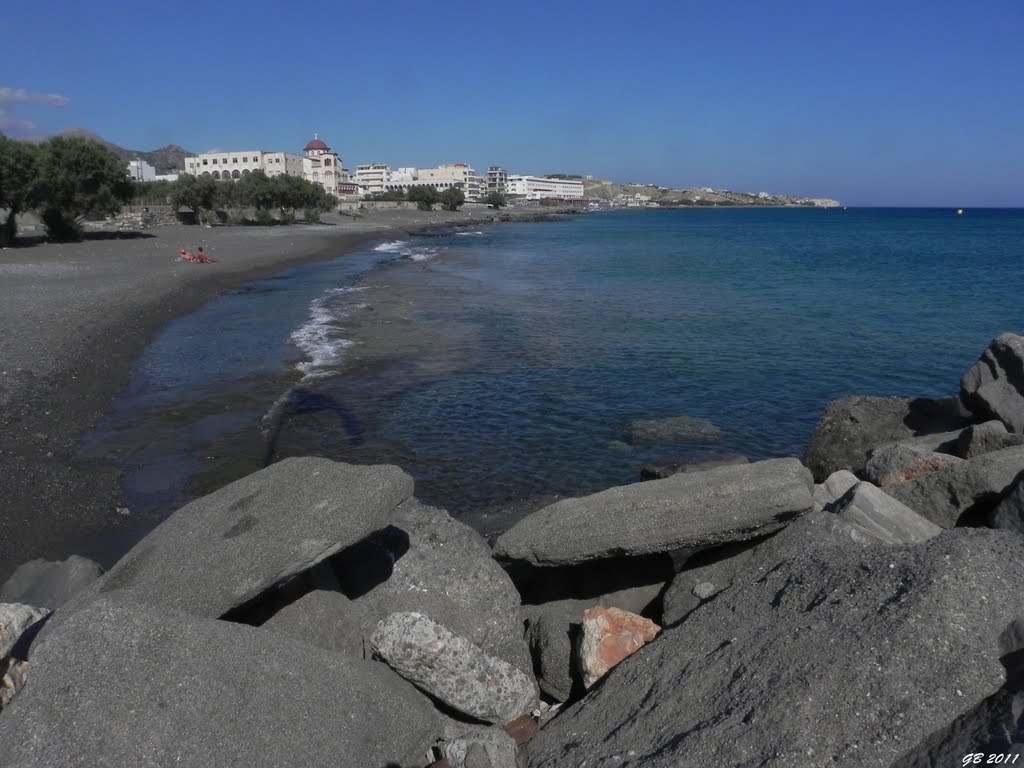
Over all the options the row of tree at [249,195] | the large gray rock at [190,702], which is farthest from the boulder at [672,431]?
the row of tree at [249,195]

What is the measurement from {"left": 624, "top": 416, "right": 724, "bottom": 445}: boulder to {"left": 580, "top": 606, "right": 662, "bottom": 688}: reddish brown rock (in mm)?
9078

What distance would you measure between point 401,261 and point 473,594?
5138 centimetres


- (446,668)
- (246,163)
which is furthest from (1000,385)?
(246,163)

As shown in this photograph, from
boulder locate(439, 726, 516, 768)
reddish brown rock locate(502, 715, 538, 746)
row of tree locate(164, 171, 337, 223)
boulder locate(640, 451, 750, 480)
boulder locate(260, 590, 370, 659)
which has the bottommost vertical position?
boulder locate(640, 451, 750, 480)

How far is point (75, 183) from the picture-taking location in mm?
51469

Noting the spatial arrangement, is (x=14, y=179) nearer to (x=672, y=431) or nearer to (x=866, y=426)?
(x=672, y=431)

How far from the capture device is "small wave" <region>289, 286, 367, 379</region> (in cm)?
2089

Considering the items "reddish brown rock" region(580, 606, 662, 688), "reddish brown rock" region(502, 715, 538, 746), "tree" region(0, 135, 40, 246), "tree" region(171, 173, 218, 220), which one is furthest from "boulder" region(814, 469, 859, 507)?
"tree" region(171, 173, 218, 220)

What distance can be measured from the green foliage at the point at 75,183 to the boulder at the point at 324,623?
51922mm

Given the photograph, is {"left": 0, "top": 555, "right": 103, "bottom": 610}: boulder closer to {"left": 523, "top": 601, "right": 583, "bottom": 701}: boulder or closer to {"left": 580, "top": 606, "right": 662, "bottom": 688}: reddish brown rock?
{"left": 523, "top": 601, "right": 583, "bottom": 701}: boulder

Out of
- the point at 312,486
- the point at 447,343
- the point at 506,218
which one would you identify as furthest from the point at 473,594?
the point at 506,218

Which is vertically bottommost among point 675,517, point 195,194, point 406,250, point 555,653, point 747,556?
point 406,250

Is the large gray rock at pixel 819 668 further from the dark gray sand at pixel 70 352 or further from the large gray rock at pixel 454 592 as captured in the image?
the dark gray sand at pixel 70 352

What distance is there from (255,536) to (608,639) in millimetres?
2598
